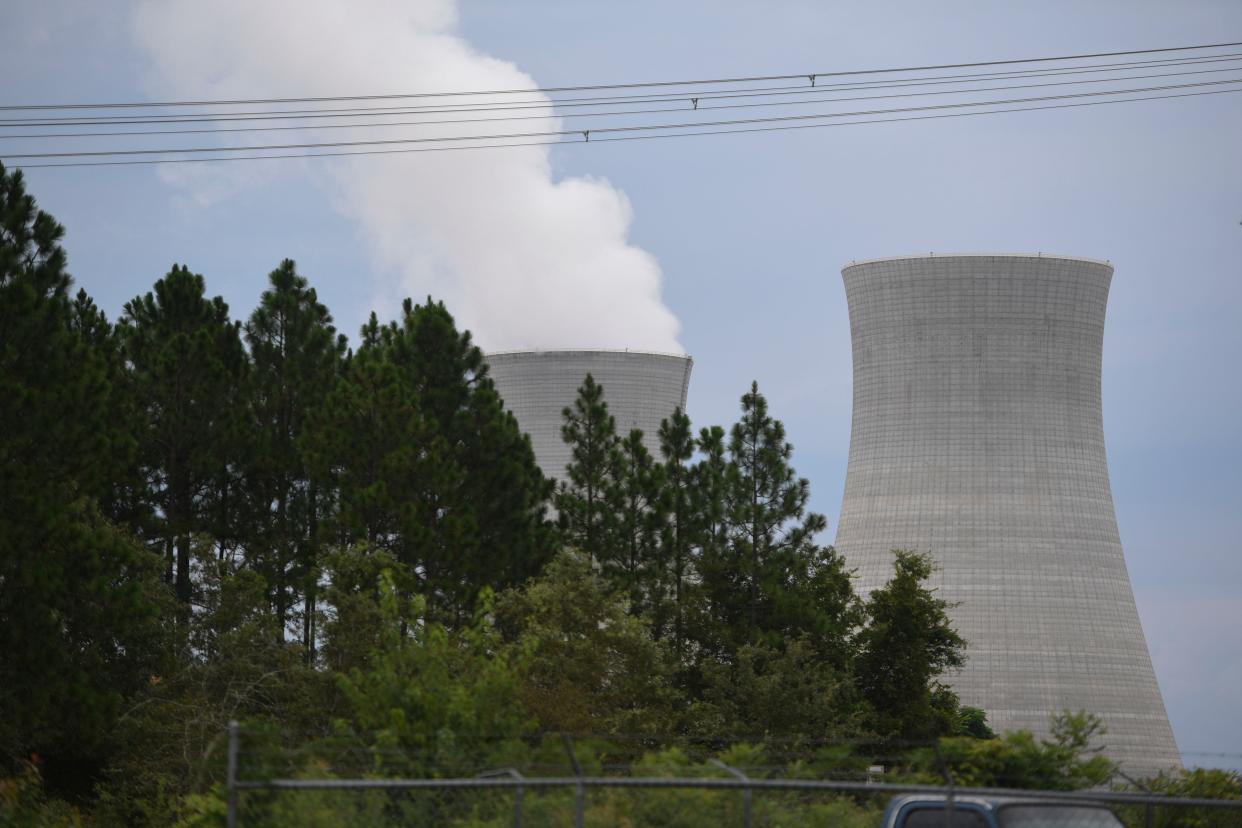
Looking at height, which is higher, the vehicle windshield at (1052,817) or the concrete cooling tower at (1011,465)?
the concrete cooling tower at (1011,465)

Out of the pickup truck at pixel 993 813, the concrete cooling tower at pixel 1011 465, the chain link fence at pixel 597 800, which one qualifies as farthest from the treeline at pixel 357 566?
the pickup truck at pixel 993 813

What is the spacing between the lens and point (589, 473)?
1001 inches

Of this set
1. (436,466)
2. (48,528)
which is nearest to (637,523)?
(436,466)

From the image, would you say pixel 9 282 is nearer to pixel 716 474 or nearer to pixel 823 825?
pixel 823 825

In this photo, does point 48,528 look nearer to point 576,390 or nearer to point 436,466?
point 436,466

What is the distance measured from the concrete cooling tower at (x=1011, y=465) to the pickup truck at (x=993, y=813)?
59.0 feet

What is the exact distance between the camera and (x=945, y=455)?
2450 cm

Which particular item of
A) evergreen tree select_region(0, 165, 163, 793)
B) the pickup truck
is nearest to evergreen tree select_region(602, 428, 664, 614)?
evergreen tree select_region(0, 165, 163, 793)

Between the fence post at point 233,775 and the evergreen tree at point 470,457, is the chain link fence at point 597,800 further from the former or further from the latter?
the evergreen tree at point 470,457

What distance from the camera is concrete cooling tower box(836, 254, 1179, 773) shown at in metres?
24.4

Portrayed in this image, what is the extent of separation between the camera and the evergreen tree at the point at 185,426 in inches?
855

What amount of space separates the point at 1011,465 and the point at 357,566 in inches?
455

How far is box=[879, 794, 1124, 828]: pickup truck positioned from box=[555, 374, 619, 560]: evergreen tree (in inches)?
693

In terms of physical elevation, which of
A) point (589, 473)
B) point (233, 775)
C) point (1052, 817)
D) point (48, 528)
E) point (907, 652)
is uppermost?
point (589, 473)
